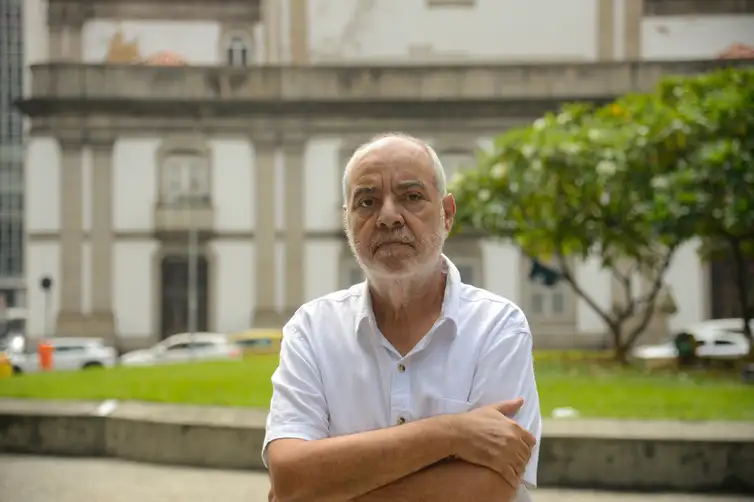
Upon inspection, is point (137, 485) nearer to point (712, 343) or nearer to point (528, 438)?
point (528, 438)

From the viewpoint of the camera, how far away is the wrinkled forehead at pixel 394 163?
1.70 metres

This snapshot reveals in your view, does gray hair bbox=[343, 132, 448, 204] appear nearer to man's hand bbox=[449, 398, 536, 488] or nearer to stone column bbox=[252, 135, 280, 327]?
man's hand bbox=[449, 398, 536, 488]

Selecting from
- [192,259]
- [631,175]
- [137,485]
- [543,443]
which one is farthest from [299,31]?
[543,443]

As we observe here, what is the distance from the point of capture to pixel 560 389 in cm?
816

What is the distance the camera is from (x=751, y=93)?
10375 millimetres

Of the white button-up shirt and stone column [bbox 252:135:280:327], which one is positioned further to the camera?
stone column [bbox 252:135:280:327]

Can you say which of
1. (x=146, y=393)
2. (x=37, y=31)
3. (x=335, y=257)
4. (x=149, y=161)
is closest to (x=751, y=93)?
(x=146, y=393)

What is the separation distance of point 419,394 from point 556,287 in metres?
18.1

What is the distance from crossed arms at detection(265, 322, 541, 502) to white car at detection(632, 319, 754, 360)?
12924 millimetres

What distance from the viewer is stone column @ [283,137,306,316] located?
19953 millimetres

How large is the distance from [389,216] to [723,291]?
1873cm

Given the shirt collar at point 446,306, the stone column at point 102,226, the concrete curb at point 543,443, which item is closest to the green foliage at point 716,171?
the concrete curb at point 543,443

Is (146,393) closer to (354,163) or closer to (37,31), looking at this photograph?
(354,163)

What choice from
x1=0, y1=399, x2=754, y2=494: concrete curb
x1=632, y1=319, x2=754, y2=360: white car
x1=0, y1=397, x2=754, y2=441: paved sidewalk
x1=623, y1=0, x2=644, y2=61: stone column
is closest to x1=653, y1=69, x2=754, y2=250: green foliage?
x1=632, y1=319, x2=754, y2=360: white car
